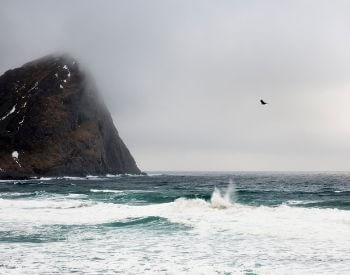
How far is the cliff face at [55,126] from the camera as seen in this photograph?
453 ft

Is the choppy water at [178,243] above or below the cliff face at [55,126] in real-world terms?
below

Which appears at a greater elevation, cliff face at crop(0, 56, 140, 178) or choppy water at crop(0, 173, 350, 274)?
cliff face at crop(0, 56, 140, 178)

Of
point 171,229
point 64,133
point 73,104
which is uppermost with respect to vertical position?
point 73,104

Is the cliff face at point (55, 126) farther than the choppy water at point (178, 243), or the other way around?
the cliff face at point (55, 126)

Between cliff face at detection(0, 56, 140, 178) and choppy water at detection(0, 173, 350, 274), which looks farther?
cliff face at detection(0, 56, 140, 178)

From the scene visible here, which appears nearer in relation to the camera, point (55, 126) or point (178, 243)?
point (178, 243)

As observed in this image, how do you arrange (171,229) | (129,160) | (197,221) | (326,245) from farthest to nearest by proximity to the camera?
(129,160) → (197,221) → (171,229) → (326,245)

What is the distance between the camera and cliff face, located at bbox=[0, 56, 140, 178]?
138 meters

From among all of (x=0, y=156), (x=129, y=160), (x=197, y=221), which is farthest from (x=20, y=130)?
(x=197, y=221)

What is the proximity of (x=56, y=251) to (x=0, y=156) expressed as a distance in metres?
129

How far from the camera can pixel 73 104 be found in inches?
6344

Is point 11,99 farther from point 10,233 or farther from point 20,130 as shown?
point 10,233

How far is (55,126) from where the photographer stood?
150m

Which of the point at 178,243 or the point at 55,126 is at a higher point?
the point at 55,126
